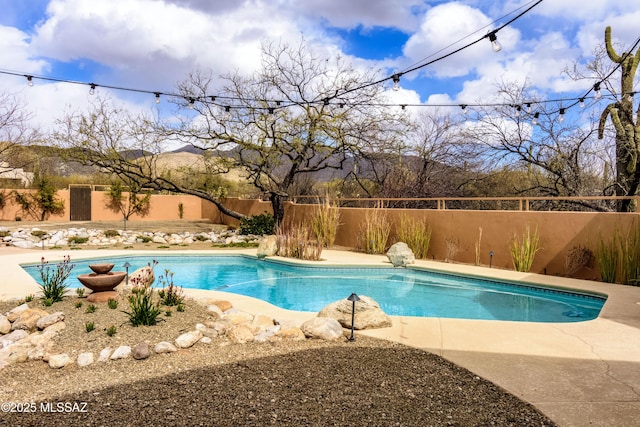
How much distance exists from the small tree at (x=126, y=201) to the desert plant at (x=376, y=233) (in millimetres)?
13207

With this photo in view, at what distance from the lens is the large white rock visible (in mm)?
3506

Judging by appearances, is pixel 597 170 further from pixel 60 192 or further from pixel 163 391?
pixel 60 192

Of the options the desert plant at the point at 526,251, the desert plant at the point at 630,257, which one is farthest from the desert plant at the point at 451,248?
the desert plant at the point at 630,257

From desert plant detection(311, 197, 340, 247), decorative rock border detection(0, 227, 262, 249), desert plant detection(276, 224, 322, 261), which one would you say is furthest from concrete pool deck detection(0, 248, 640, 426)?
decorative rock border detection(0, 227, 262, 249)

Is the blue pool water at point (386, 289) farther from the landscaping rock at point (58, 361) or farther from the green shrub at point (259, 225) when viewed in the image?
the green shrub at point (259, 225)

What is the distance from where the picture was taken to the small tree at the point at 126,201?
19.8 meters

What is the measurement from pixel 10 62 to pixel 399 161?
1021 centimetres

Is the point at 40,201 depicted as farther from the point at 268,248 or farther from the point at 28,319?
the point at 28,319

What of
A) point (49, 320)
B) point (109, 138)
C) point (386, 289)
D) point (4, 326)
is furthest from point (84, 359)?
point (109, 138)

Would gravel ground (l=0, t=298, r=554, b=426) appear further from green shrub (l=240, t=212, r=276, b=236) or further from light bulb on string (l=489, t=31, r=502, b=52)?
green shrub (l=240, t=212, r=276, b=236)

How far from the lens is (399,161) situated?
533 inches

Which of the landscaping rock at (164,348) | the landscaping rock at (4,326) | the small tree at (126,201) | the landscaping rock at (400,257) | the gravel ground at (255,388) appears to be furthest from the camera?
the small tree at (126,201)

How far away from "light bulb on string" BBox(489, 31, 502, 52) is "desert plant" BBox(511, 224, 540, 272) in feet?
11.4

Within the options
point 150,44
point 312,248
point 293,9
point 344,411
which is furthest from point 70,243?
point 344,411
